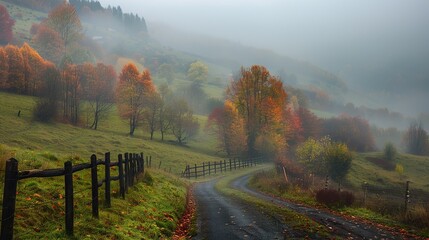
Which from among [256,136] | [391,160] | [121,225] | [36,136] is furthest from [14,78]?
[391,160]

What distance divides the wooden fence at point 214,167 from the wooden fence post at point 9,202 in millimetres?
42415

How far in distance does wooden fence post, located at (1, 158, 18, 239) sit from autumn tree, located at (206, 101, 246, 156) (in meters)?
67.6

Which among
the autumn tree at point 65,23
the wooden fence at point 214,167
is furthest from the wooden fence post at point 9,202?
the autumn tree at point 65,23

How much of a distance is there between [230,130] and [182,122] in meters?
12.9

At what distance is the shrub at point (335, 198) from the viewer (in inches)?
887

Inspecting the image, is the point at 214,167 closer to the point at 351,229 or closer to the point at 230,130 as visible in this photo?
the point at 230,130

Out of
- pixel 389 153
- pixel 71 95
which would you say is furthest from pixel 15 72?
pixel 389 153

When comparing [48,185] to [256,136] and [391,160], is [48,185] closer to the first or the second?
[256,136]

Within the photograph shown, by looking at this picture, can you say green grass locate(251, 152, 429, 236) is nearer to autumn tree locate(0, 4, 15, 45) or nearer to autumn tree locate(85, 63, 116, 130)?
autumn tree locate(85, 63, 116, 130)

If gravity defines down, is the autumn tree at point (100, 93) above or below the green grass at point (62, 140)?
above

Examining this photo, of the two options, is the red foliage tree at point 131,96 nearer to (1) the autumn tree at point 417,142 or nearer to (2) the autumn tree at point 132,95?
(2) the autumn tree at point 132,95

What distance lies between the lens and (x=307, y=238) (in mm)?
12773

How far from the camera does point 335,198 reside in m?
23.0

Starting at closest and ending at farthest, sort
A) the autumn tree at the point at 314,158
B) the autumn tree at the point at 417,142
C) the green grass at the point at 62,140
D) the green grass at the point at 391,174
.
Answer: the green grass at the point at 62,140 → the autumn tree at the point at 314,158 → the green grass at the point at 391,174 → the autumn tree at the point at 417,142
